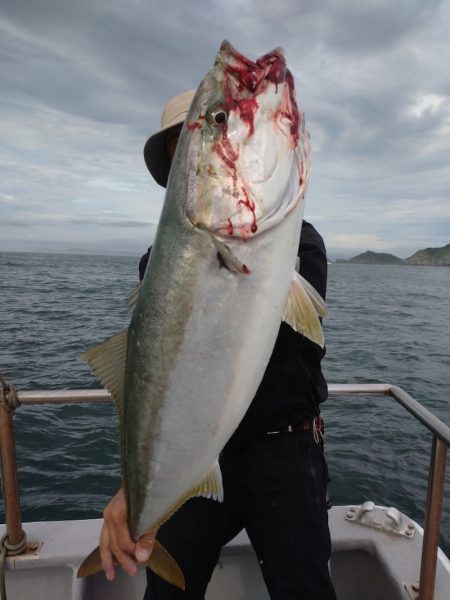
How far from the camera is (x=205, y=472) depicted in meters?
2.05

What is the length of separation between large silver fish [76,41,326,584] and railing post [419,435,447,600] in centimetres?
136

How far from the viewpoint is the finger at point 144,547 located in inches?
82.7

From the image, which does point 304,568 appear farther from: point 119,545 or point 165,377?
point 165,377

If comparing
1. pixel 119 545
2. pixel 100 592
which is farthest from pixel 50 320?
pixel 119 545

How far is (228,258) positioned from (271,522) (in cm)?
157

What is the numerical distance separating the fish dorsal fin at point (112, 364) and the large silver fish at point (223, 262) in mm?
183

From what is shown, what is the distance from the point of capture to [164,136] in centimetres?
298

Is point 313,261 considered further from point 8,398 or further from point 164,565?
point 8,398

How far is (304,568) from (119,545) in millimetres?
1017

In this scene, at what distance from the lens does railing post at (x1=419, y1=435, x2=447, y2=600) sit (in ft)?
9.02

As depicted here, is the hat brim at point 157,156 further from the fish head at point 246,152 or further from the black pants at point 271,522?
the black pants at point 271,522

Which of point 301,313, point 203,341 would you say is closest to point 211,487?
point 203,341

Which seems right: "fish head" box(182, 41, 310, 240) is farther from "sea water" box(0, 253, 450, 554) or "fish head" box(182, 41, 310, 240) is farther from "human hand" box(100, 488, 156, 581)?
"sea water" box(0, 253, 450, 554)

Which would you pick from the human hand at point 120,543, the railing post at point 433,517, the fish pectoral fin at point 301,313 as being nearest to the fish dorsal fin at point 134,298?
the fish pectoral fin at point 301,313
